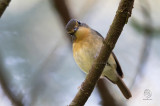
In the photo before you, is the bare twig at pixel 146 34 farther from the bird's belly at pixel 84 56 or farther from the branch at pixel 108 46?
the bird's belly at pixel 84 56

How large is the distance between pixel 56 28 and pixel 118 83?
708 millimetres

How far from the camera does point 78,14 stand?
7.07 ft

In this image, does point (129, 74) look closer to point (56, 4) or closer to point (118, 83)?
point (118, 83)

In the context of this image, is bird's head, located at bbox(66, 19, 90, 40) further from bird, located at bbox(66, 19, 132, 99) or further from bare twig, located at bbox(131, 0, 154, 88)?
bare twig, located at bbox(131, 0, 154, 88)

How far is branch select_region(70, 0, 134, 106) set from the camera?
4.28ft

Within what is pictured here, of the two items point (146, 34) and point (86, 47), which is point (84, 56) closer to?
point (86, 47)

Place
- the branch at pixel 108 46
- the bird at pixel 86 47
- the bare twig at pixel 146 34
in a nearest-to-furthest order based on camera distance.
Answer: the branch at pixel 108 46 < the bare twig at pixel 146 34 < the bird at pixel 86 47

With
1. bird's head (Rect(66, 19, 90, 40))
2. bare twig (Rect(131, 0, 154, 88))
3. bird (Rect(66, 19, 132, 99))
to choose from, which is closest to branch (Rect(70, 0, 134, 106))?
bare twig (Rect(131, 0, 154, 88))

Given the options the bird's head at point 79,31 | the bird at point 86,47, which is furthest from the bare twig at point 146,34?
the bird's head at point 79,31

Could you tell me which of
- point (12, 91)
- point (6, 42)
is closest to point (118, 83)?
point (6, 42)

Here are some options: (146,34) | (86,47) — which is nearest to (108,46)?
(146,34)

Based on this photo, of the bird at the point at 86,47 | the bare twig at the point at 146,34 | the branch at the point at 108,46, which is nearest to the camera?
the branch at the point at 108,46

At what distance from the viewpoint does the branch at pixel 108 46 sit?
4.28 feet

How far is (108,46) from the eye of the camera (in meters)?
1.42
